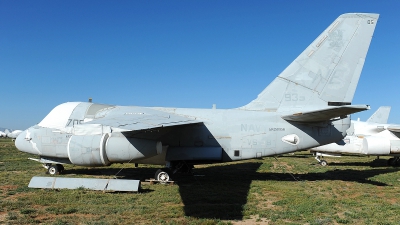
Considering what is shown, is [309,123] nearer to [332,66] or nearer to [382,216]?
[332,66]

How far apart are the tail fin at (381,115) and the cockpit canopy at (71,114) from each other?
30.9 m

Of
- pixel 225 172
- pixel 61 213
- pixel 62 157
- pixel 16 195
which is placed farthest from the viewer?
pixel 225 172

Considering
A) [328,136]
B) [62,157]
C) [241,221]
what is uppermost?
[328,136]

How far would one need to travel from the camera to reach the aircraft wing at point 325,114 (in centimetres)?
858

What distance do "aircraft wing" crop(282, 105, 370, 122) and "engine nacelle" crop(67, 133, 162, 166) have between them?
5.65 meters

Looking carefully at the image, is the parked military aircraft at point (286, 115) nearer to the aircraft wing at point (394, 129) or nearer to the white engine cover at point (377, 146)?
the white engine cover at point (377, 146)

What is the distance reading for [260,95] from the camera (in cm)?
1281

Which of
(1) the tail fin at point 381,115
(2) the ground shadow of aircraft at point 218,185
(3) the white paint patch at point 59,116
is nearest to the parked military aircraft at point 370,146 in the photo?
(2) the ground shadow of aircraft at point 218,185

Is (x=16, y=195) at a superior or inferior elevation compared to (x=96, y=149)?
inferior

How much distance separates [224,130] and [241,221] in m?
5.13

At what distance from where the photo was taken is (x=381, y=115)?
3369 centimetres

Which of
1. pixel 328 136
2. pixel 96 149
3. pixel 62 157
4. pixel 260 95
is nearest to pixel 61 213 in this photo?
pixel 96 149

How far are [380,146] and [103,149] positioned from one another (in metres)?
17.8

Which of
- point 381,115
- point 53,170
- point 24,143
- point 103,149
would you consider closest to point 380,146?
point 381,115
